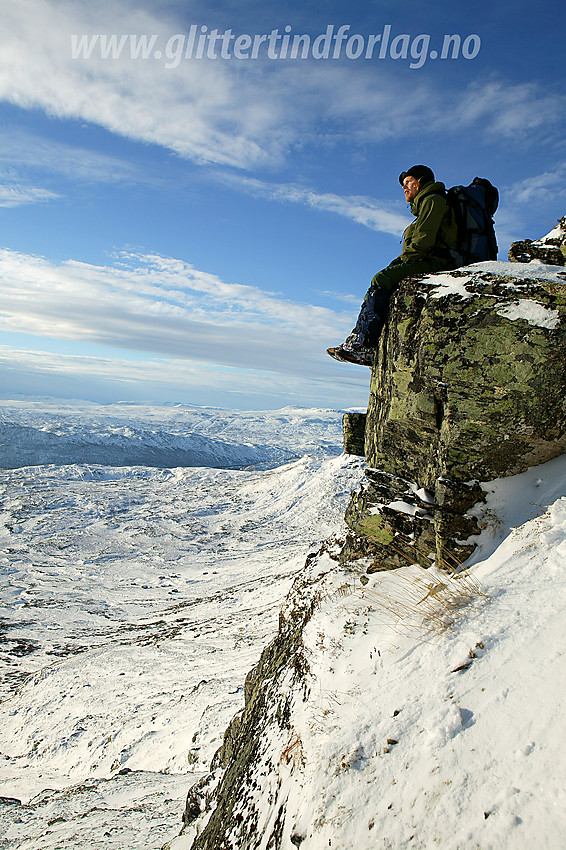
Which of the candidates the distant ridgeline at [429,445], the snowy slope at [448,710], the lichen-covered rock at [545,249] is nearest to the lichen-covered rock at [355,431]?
the distant ridgeline at [429,445]

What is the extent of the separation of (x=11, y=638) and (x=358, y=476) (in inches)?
2960

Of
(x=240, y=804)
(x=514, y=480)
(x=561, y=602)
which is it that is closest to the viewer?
(x=561, y=602)

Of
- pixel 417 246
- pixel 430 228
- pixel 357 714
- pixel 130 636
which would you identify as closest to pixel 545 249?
pixel 430 228

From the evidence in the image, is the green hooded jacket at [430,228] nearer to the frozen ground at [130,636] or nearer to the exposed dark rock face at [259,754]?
the exposed dark rock face at [259,754]

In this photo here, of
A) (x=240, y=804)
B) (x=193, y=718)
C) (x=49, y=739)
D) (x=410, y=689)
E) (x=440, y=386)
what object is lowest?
(x=49, y=739)

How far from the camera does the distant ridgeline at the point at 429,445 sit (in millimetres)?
6020

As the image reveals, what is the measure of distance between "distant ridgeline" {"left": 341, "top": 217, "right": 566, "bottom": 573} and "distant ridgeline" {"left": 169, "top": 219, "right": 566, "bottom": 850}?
0.02 meters

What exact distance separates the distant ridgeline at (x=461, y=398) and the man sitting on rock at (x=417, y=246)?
0.58 meters

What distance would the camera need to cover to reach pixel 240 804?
577 centimetres

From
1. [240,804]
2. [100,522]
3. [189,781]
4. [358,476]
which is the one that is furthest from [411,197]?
[100,522]

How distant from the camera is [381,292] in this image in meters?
8.52

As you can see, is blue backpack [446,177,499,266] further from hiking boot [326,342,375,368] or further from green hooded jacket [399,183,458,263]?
hiking boot [326,342,375,368]

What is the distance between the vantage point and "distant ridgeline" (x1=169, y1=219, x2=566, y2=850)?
6.02 metres

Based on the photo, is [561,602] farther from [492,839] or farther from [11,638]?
[11,638]
